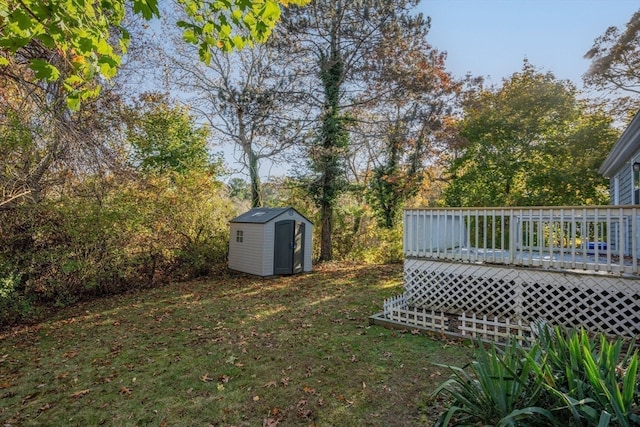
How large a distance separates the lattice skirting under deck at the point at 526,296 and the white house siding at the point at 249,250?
4710mm

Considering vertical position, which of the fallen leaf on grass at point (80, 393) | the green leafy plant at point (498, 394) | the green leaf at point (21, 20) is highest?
the green leaf at point (21, 20)

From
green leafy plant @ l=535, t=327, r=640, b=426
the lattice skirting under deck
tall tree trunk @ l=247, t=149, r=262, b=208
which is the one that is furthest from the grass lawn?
tall tree trunk @ l=247, t=149, r=262, b=208

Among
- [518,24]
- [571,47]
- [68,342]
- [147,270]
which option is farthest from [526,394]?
[571,47]

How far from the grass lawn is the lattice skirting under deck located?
48.2 inches

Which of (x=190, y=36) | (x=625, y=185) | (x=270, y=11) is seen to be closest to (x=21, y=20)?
(x=190, y=36)

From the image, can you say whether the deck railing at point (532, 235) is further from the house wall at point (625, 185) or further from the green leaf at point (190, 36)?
the green leaf at point (190, 36)

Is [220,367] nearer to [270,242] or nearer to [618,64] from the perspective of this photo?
[270,242]

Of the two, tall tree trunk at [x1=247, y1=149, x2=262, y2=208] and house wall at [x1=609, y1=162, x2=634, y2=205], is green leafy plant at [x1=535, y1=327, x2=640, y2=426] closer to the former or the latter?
house wall at [x1=609, y1=162, x2=634, y2=205]

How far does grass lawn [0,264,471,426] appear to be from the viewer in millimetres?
3119

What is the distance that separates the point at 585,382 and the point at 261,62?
563 inches

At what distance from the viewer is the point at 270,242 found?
32.3 feet

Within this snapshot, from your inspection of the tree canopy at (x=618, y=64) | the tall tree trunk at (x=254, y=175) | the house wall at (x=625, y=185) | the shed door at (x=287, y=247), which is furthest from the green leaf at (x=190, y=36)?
the tree canopy at (x=618, y=64)

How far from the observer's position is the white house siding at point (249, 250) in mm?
9781

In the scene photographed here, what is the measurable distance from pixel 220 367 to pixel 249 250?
608cm
